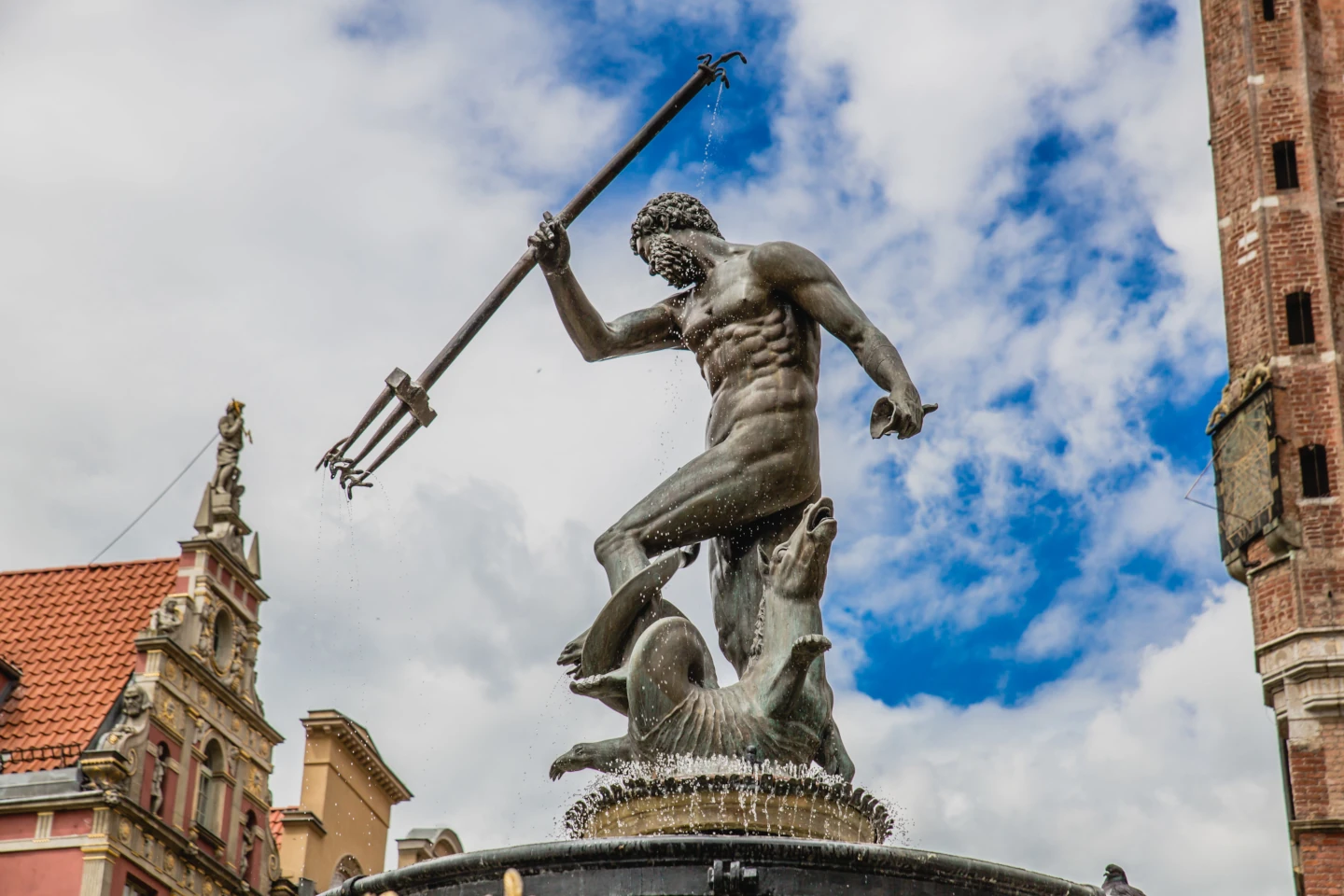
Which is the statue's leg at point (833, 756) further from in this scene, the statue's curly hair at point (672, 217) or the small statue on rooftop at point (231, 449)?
the small statue on rooftop at point (231, 449)

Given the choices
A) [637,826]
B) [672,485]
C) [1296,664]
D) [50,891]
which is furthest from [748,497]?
[1296,664]

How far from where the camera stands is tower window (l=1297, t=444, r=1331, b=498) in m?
43.6

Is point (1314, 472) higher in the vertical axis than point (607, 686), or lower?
higher

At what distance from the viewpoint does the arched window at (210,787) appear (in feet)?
104

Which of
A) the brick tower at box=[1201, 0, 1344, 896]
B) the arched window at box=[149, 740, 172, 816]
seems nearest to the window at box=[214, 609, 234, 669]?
the arched window at box=[149, 740, 172, 816]

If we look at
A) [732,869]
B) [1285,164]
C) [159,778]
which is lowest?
[732,869]

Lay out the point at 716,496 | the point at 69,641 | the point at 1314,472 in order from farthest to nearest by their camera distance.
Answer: the point at 1314,472
the point at 69,641
the point at 716,496

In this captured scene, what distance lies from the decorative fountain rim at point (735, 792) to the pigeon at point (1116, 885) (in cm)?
108

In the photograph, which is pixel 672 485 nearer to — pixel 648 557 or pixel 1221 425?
pixel 648 557

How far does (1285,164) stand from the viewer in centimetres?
4634

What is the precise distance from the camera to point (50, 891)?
2811 centimetres

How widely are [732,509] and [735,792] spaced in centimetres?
145

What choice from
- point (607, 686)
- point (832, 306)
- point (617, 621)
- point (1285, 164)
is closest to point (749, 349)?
point (832, 306)

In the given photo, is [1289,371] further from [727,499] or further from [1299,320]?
[727,499]
